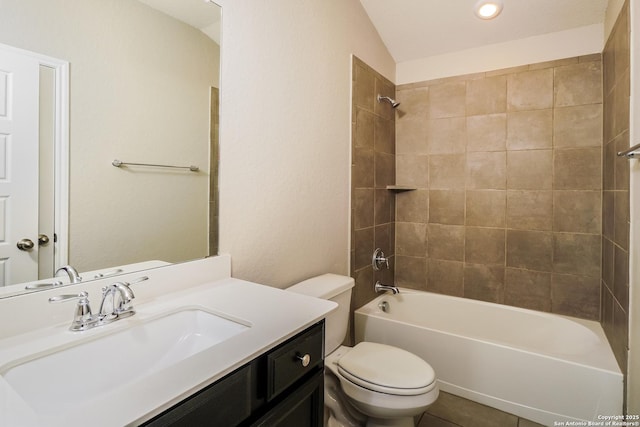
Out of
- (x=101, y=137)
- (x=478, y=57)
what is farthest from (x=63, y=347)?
(x=478, y=57)

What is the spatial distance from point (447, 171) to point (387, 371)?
1683 millimetres

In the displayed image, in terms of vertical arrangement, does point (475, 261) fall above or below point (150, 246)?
below

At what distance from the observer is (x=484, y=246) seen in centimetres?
250

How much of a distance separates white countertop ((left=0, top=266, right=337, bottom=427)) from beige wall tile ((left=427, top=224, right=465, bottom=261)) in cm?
183

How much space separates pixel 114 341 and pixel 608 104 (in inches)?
105

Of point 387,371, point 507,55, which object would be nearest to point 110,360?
point 387,371

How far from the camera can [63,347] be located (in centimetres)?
77

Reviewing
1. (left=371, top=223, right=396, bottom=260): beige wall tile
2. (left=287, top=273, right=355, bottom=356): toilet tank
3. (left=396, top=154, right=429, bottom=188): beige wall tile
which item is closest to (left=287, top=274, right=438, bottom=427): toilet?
(left=287, top=273, right=355, bottom=356): toilet tank

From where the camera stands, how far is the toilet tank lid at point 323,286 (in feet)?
5.18

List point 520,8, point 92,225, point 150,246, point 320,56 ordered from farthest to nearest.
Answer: point 520,8
point 320,56
point 150,246
point 92,225

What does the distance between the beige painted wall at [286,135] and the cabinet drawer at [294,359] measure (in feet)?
1.86

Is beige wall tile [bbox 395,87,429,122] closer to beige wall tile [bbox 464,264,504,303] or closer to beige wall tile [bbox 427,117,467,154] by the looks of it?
beige wall tile [bbox 427,117,467,154]

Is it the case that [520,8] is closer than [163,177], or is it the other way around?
[163,177]

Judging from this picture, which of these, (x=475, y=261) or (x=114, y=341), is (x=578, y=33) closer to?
(x=475, y=261)
